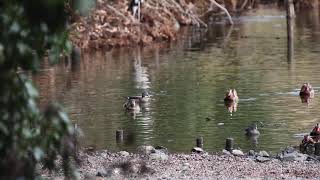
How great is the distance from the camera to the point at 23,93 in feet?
13.5

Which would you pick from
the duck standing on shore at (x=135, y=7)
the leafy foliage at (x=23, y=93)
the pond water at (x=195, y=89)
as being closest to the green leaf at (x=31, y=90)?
the leafy foliage at (x=23, y=93)

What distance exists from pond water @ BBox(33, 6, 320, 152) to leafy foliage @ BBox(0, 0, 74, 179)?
2542 millimetres

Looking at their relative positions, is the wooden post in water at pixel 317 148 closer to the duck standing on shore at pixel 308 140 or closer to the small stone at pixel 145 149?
the duck standing on shore at pixel 308 140

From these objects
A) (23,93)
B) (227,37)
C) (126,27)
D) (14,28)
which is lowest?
(227,37)

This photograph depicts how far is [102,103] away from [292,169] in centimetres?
870

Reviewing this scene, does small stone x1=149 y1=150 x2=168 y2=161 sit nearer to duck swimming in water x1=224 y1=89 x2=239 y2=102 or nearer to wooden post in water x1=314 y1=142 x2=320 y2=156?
wooden post in water x1=314 y1=142 x2=320 y2=156

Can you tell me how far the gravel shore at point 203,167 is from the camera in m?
10.9

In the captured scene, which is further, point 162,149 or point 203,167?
point 162,149

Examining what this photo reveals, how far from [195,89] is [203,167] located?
1022cm

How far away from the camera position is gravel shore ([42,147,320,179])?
10.9 m

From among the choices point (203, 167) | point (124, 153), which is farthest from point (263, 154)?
point (124, 153)

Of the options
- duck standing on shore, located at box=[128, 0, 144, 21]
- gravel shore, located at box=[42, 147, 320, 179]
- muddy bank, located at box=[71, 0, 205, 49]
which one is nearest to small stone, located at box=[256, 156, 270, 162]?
gravel shore, located at box=[42, 147, 320, 179]

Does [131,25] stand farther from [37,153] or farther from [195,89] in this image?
[37,153]

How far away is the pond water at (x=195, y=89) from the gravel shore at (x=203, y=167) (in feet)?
1.96
